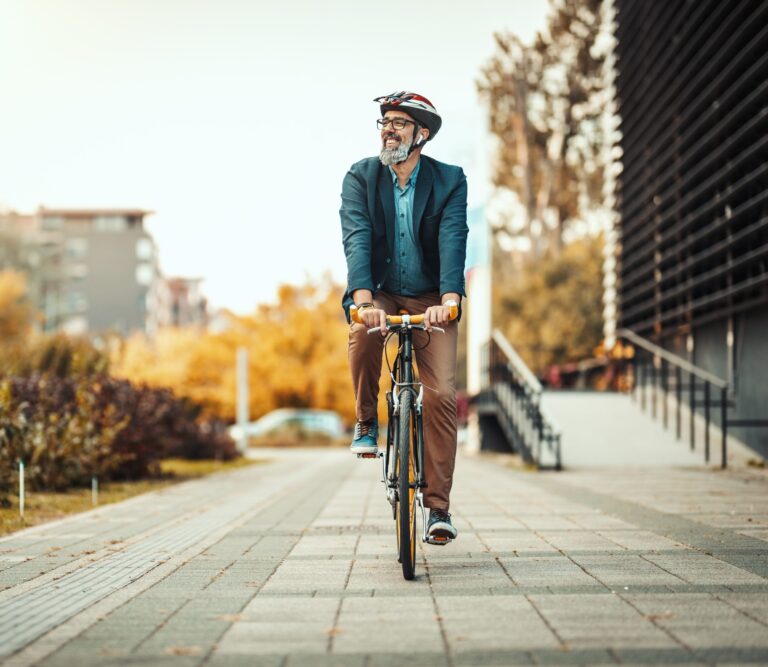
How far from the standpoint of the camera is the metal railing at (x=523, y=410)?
1494 centimetres

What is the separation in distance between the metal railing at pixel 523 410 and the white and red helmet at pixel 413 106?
9.00 metres

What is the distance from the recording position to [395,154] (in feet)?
18.7

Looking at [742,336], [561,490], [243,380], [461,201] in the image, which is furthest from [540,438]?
[243,380]

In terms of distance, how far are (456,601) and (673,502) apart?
4971mm

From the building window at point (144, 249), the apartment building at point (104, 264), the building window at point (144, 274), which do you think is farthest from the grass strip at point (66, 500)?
the building window at point (144, 249)

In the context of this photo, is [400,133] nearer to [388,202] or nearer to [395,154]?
[395,154]

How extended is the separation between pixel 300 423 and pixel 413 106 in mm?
33701

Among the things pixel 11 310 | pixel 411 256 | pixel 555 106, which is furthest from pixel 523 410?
pixel 11 310

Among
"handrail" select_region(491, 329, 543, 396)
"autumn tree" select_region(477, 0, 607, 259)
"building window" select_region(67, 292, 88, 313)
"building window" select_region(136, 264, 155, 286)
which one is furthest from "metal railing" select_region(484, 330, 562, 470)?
"building window" select_region(136, 264, 155, 286)

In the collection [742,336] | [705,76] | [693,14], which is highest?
[693,14]

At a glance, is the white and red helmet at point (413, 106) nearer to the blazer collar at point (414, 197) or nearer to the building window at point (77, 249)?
the blazer collar at point (414, 197)

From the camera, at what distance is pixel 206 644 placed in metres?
3.88

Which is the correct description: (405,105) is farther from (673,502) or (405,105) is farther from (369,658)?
(673,502)

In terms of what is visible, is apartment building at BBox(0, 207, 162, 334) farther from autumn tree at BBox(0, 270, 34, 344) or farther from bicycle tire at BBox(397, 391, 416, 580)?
bicycle tire at BBox(397, 391, 416, 580)
